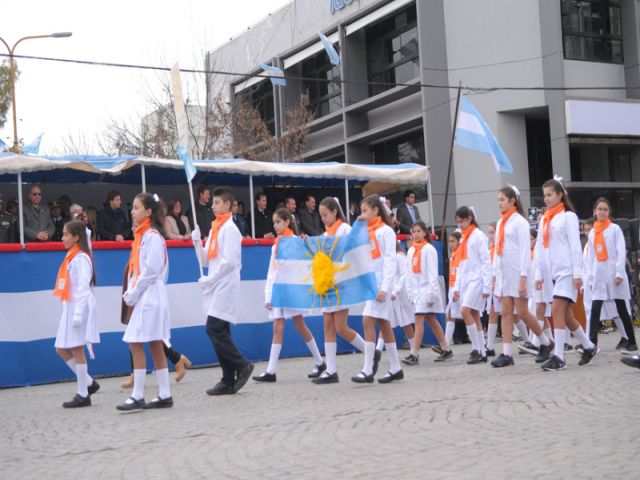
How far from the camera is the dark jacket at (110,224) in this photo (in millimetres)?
14805

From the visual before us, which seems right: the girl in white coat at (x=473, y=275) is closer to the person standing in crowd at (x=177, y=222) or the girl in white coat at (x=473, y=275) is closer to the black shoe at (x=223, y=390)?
the black shoe at (x=223, y=390)

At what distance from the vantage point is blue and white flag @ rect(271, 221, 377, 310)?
34.0ft

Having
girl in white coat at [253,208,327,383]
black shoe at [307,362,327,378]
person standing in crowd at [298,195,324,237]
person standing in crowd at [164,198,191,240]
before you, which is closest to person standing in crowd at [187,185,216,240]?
person standing in crowd at [164,198,191,240]

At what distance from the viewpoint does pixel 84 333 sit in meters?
9.75

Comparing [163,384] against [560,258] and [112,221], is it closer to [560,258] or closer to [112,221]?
[560,258]

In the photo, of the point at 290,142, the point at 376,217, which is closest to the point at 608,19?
the point at 290,142

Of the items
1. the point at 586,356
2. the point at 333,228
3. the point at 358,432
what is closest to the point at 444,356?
the point at 586,356

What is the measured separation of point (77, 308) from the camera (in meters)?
9.60

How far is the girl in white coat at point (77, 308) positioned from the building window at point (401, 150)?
24.6 metres

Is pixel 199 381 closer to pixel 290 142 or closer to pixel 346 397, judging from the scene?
pixel 346 397

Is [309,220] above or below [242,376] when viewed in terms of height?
above

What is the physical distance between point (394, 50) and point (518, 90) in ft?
22.1

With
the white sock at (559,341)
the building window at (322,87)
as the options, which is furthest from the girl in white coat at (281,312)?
the building window at (322,87)

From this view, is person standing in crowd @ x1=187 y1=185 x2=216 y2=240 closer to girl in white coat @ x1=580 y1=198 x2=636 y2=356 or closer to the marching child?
the marching child
